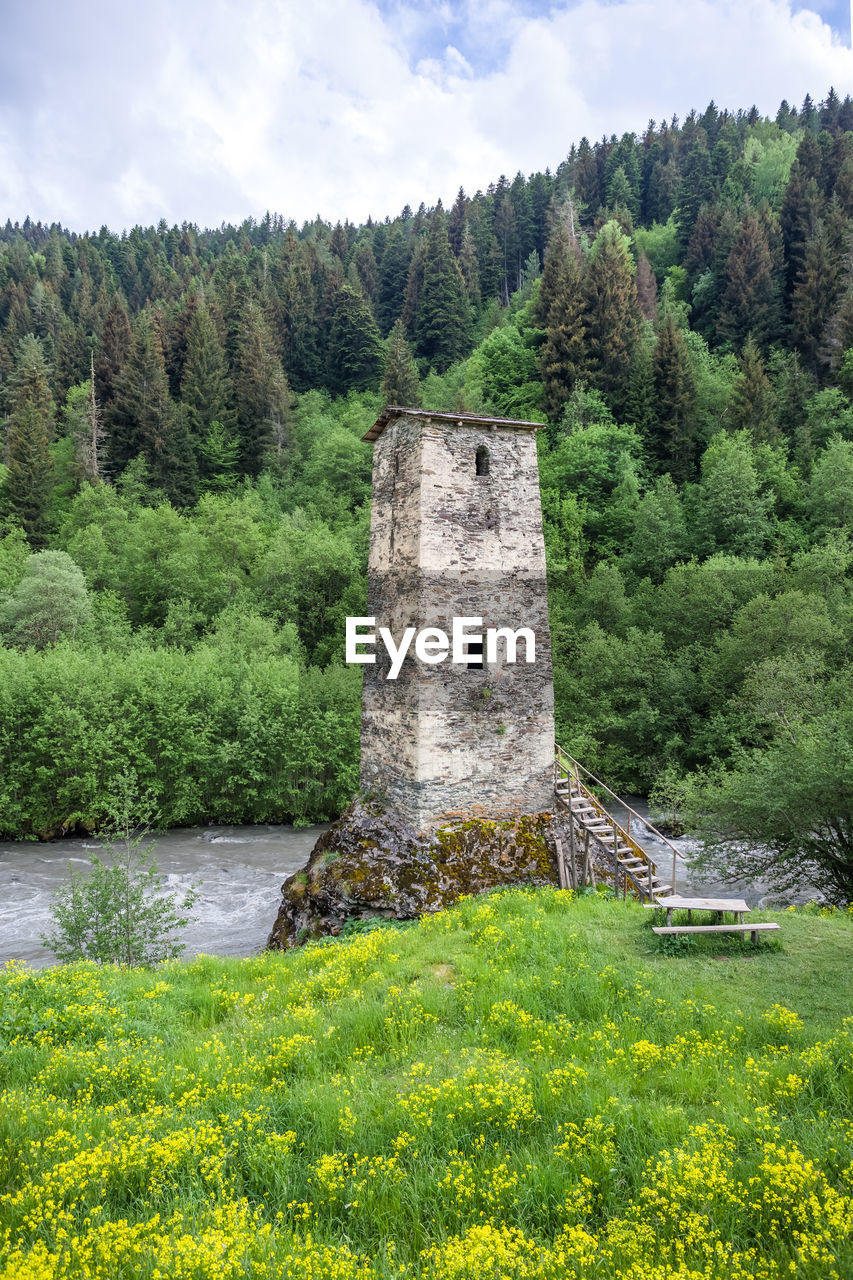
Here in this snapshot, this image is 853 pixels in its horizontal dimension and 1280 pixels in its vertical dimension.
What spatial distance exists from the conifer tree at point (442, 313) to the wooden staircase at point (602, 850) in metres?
44.7

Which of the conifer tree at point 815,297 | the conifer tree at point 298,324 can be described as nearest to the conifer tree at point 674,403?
the conifer tree at point 815,297

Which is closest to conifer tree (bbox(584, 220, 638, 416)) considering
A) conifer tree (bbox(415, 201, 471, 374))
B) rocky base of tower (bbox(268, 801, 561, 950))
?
conifer tree (bbox(415, 201, 471, 374))

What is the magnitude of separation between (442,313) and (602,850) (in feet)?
160

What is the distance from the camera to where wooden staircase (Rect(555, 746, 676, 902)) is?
488 inches

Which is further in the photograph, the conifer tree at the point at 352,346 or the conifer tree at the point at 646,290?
the conifer tree at the point at 352,346

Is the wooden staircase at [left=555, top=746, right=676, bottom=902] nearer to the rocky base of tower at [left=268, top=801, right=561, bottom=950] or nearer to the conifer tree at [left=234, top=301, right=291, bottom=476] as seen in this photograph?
the rocky base of tower at [left=268, top=801, right=561, bottom=950]

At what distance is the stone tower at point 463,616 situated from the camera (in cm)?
1312

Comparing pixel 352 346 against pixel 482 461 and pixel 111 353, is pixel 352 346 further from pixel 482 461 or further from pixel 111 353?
pixel 482 461

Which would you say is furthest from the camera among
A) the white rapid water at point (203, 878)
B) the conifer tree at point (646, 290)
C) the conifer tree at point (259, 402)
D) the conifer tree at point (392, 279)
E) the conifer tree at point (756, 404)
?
the conifer tree at point (392, 279)

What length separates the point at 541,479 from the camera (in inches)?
1348

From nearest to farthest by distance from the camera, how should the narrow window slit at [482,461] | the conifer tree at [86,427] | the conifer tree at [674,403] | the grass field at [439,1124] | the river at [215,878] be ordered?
1. the grass field at [439,1124]
2. the narrow window slit at [482,461]
3. the river at [215,878]
4. the conifer tree at [674,403]
5. the conifer tree at [86,427]

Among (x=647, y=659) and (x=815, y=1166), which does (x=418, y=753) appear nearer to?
(x=815, y=1166)

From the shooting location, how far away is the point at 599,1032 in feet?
18.6

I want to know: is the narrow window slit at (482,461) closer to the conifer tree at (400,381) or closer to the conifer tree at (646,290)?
the conifer tree at (400,381)
